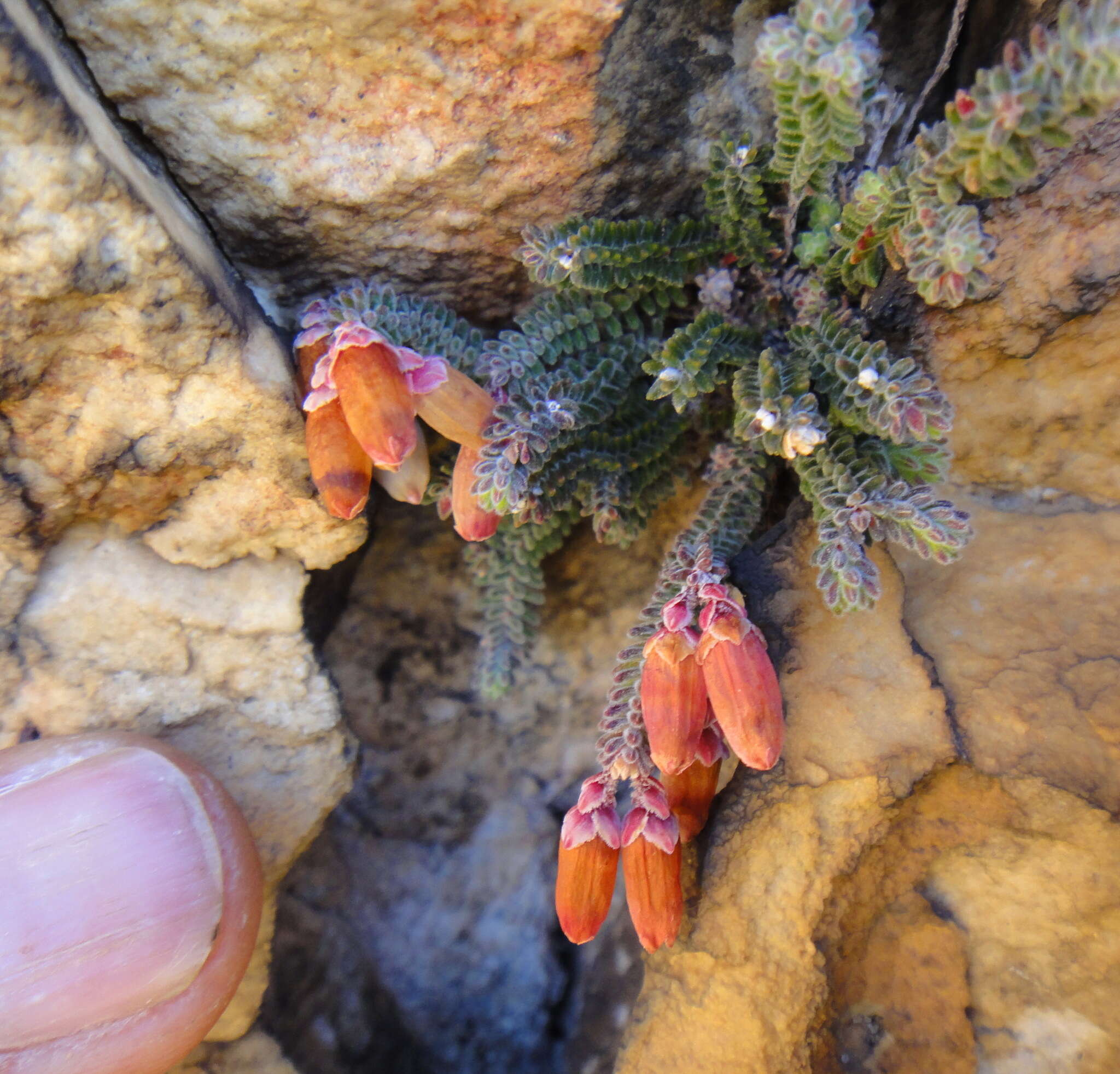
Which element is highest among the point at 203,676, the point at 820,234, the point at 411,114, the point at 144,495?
the point at 411,114

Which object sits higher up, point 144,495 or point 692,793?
point 144,495

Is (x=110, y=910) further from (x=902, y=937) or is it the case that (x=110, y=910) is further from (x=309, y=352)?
(x=902, y=937)

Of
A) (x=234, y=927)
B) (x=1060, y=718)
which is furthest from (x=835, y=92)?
(x=234, y=927)

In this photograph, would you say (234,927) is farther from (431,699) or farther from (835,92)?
(835,92)

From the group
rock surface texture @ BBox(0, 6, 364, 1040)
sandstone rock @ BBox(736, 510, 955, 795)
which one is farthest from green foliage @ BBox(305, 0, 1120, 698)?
rock surface texture @ BBox(0, 6, 364, 1040)

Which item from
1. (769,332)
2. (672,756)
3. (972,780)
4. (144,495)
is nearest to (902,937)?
(972,780)

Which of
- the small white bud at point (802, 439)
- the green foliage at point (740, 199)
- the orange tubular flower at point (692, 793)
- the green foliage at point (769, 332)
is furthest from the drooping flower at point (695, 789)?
the green foliage at point (740, 199)
